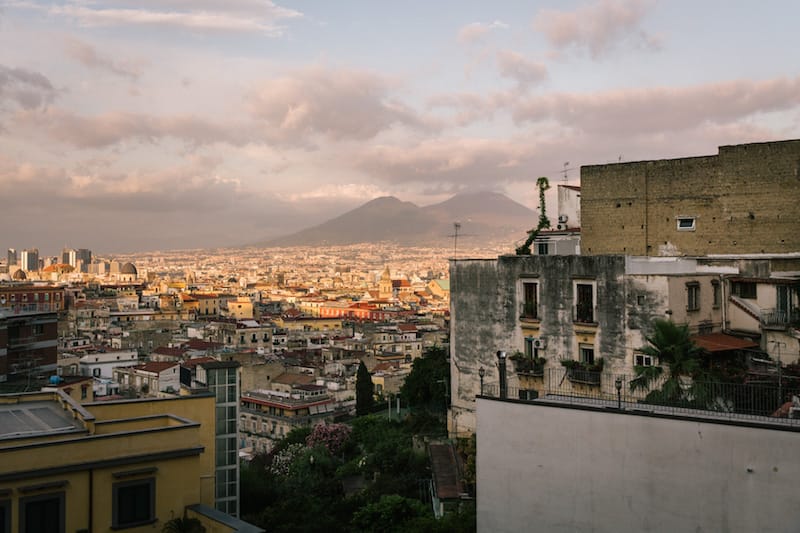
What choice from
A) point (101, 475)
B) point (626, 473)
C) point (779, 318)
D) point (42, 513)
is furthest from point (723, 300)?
point (42, 513)

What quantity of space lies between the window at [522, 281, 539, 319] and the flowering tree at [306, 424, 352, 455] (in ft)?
53.0

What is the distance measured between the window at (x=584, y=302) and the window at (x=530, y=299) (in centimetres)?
108

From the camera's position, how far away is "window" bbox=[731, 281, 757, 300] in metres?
16.7

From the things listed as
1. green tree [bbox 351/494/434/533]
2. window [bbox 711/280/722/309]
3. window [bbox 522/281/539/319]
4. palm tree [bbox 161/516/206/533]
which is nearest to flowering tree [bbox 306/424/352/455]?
green tree [bbox 351/494/434/533]

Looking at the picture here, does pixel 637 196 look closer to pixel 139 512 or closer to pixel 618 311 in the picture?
pixel 618 311

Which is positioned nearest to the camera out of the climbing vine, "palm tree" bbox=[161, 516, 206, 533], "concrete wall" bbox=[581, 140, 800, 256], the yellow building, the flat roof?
the yellow building

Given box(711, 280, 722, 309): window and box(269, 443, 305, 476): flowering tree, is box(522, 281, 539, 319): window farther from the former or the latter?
box(269, 443, 305, 476): flowering tree

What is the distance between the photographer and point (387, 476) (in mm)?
24078

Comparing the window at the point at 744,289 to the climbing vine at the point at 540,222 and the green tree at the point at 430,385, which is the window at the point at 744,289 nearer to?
the climbing vine at the point at 540,222

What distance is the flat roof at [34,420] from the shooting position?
1092 cm

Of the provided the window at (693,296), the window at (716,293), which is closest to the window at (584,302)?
the window at (693,296)

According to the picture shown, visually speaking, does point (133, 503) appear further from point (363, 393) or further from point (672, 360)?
point (363, 393)

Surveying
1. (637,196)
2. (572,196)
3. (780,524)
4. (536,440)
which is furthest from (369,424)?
(780,524)

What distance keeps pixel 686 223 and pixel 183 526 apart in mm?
14190
